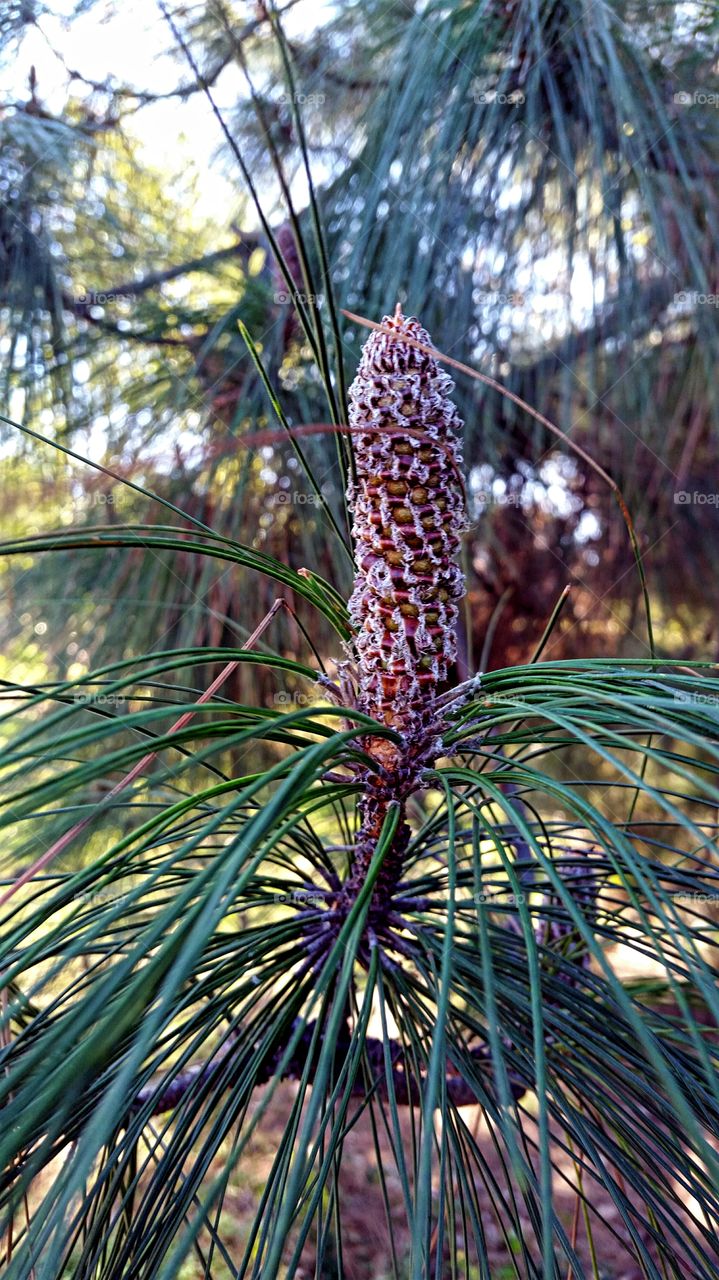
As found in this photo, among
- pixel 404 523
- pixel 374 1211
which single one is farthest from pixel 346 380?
pixel 374 1211

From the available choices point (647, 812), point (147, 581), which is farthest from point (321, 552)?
point (647, 812)

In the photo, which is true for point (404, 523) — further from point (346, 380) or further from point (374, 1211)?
point (374, 1211)

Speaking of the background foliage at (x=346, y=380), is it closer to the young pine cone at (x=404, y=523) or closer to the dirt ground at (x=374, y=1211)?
the young pine cone at (x=404, y=523)

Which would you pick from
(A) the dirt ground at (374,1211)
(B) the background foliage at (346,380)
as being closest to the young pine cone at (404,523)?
(B) the background foliage at (346,380)

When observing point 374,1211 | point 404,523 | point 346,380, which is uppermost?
point 346,380

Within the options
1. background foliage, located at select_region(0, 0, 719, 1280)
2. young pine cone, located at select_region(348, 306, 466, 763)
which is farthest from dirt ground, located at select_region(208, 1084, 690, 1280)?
young pine cone, located at select_region(348, 306, 466, 763)

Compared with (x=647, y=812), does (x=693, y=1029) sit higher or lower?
lower

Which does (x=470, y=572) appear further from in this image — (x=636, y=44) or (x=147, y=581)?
(x=636, y=44)

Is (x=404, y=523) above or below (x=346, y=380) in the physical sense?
below

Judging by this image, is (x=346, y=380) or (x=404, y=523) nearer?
(x=404, y=523)
